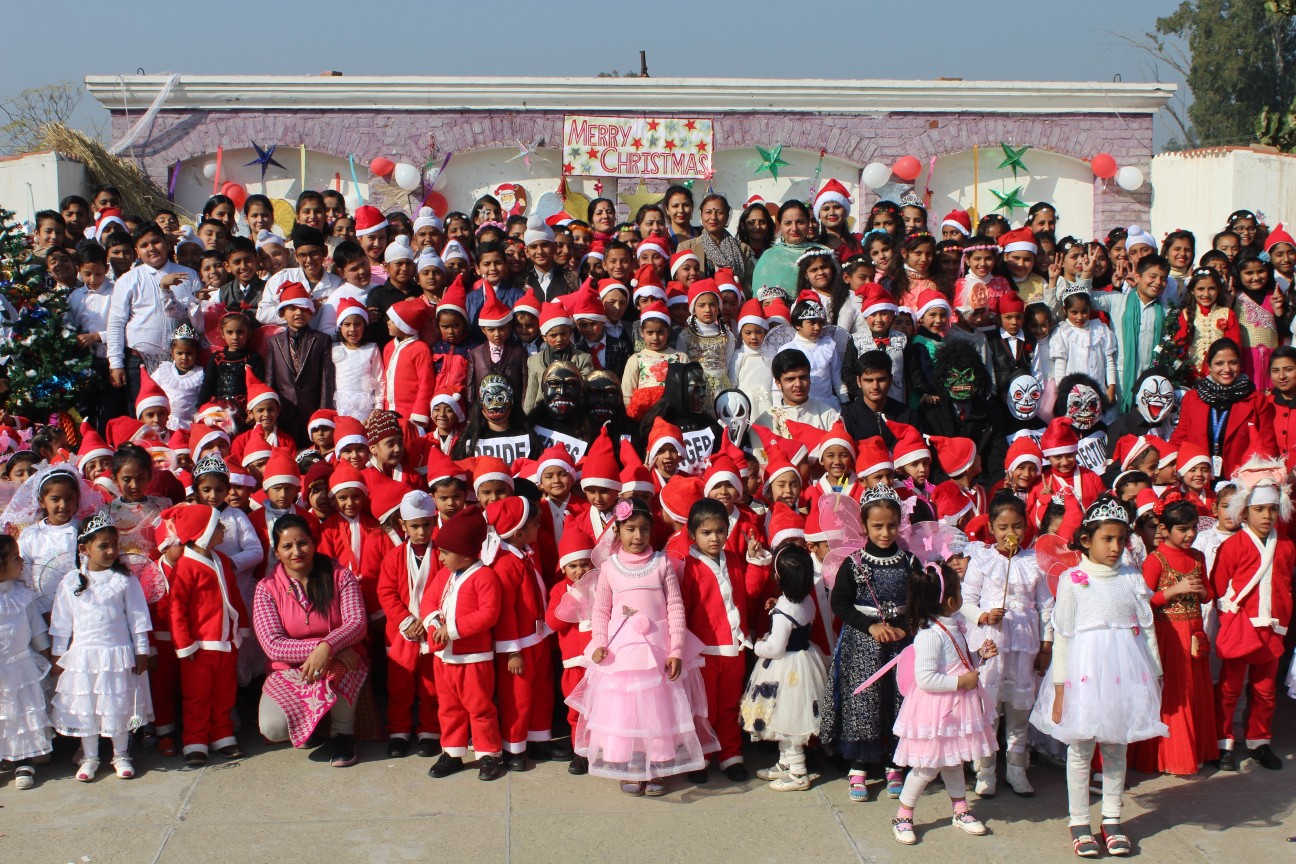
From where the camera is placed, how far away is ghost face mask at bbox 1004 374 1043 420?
7.80 metres

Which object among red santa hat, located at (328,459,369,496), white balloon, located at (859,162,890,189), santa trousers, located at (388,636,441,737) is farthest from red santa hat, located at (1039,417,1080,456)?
white balloon, located at (859,162,890,189)

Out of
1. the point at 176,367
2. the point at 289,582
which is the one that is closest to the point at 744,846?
the point at 289,582

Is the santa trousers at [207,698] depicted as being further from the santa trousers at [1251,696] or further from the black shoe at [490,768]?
the santa trousers at [1251,696]

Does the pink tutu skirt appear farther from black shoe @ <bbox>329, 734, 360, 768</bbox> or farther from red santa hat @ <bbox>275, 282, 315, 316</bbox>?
red santa hat @ <bbox>275, 282, 315, 316</bbox>

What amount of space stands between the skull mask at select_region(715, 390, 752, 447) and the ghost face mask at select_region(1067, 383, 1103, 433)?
192 cm

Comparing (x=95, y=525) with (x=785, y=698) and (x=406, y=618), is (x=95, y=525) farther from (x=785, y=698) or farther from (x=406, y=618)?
(x=785, y=698)

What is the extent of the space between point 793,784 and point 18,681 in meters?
3.56

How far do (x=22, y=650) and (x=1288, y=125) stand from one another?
52.5 feet

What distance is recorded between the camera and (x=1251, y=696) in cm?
626

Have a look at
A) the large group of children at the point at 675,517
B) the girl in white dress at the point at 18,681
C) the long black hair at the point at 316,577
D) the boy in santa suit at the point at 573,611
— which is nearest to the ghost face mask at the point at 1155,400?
the large group of children at the point at 675,517

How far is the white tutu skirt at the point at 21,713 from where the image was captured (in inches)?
228

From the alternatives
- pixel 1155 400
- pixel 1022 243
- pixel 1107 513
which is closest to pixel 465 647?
pixel 1107 513

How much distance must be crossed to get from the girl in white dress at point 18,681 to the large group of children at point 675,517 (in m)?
0.01

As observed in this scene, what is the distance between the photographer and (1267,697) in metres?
6.21
